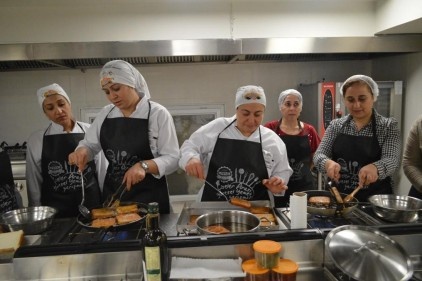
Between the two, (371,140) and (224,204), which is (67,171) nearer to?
(224,204)

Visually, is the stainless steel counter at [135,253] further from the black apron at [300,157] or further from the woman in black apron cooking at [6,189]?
the black apron at [300,157]

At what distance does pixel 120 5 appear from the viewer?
2969 millimetres

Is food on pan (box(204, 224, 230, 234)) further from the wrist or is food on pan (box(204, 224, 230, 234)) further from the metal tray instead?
the wrist

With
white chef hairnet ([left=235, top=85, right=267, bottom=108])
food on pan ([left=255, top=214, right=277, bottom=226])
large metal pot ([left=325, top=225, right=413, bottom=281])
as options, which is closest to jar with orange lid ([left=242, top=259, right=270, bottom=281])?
large metal pot ([left=325, top=225, right=413, bottom=281])

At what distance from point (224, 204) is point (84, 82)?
9.01 feet

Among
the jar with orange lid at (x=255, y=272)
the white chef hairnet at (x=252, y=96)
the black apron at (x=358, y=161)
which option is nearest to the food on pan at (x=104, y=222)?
the jar with orange lid at (x=255, y=272)

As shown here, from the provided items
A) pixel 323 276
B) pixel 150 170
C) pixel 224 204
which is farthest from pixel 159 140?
pixel 323 276

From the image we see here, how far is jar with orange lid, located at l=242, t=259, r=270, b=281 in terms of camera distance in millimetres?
1016

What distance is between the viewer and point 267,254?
3.36 ft

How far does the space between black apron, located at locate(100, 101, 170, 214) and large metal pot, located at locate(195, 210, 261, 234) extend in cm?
48

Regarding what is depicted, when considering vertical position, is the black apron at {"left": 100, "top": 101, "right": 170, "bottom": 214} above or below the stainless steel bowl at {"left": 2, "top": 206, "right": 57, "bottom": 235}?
above

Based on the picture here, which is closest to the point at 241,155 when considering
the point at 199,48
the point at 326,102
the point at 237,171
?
the point at 237,171

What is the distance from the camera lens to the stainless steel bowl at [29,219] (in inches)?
51.7

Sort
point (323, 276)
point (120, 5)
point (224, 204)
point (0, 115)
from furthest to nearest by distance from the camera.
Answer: point (0, 115), point (120, 5), point (224, 204), point (323, 276)
